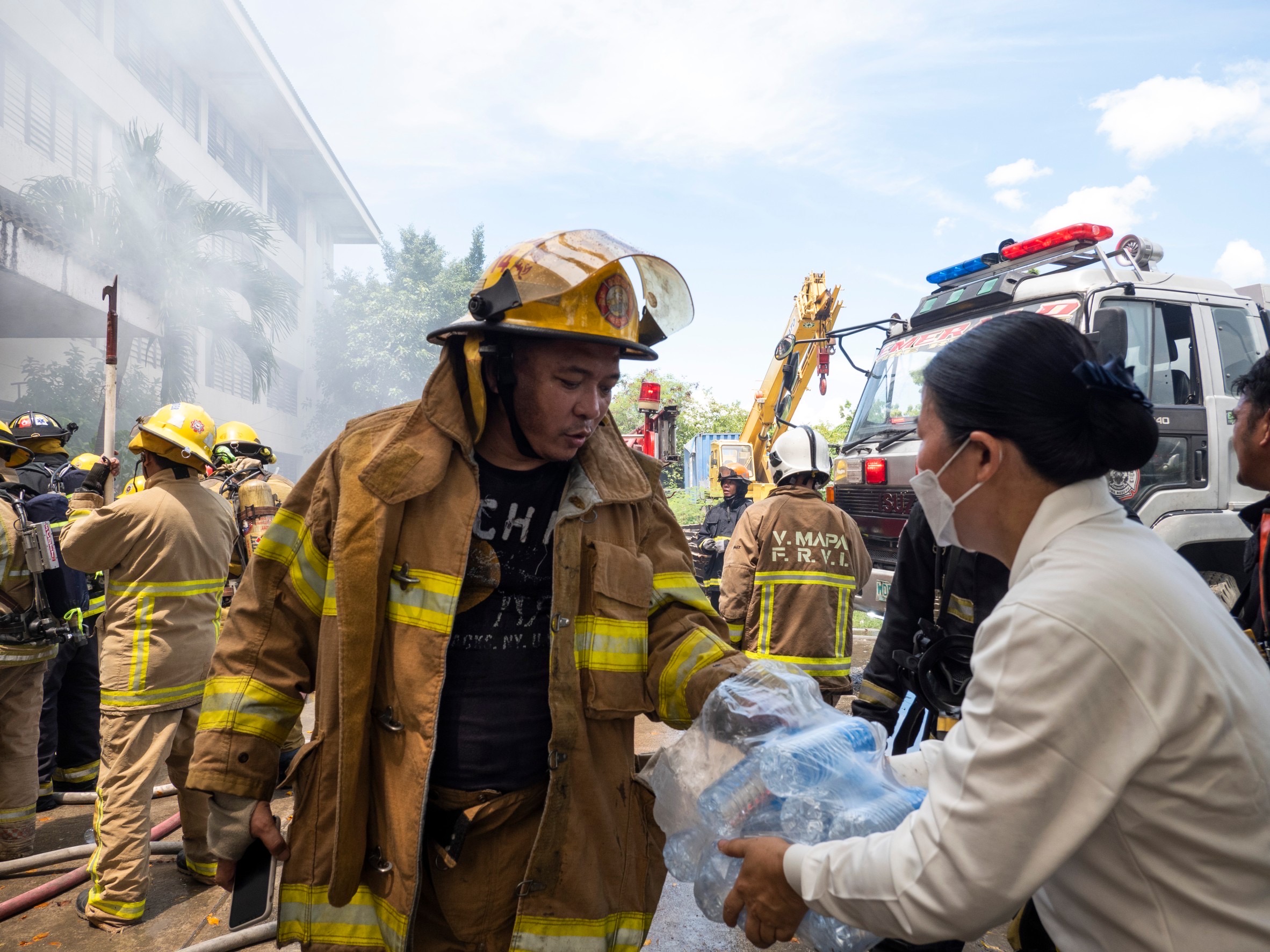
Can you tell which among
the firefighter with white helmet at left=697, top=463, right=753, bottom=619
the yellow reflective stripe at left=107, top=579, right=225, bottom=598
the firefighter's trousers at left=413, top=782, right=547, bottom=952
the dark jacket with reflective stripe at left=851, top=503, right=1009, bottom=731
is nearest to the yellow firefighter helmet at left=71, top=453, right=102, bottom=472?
the yellow reflective stripe at left=107, top=579, right=225, bottom=598

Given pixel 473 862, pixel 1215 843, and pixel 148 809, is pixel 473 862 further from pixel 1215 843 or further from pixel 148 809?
pixel 148 809

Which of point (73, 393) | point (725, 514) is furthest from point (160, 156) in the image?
point (725, 514)

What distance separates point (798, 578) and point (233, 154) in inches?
1119

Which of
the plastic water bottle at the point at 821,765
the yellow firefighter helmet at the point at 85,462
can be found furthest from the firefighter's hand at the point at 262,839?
the yellow firefighter helmet at the point at 85,462

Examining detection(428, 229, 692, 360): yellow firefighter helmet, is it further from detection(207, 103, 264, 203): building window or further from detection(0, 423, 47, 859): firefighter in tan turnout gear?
detection(207, 103, 264, 203): building window

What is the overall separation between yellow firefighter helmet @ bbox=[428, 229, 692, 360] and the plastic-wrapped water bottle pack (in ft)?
3.03

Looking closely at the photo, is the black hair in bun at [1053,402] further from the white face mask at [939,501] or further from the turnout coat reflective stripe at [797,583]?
the turnout coat reflective stripe at [797,583]

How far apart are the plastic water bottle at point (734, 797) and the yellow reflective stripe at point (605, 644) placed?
336mm

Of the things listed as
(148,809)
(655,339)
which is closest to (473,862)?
(655,339)

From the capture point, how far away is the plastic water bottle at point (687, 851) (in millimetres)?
1916

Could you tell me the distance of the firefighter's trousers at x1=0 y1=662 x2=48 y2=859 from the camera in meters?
4.33

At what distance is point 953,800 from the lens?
1245mm

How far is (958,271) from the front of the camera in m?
7.19

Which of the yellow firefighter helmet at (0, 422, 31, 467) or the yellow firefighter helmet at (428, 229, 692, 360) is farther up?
the yellow firefighter helmet at (428, 229, 692, 360)
